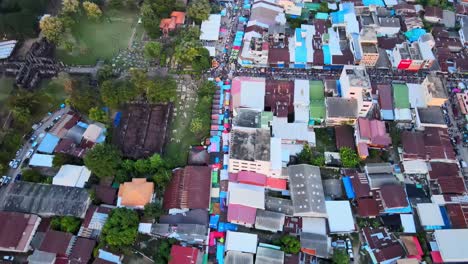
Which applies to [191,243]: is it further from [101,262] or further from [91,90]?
[91,90]

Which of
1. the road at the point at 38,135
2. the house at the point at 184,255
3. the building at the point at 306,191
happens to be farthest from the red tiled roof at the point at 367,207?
the road at the point at 38,135

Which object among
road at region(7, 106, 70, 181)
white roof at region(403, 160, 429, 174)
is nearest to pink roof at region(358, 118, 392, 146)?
white roof at region(403, 160, 429, 174)

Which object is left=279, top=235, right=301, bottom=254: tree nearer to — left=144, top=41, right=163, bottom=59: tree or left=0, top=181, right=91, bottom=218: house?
left=0, top=181, right=91, bottom=218: house

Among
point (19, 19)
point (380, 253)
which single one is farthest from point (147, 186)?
point (19, 19)

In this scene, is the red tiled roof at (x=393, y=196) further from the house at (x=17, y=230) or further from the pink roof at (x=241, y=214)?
the house at (x=17, y=230)

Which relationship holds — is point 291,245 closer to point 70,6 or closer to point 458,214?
point 458,214

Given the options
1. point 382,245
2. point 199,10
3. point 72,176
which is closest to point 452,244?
point 382,245
